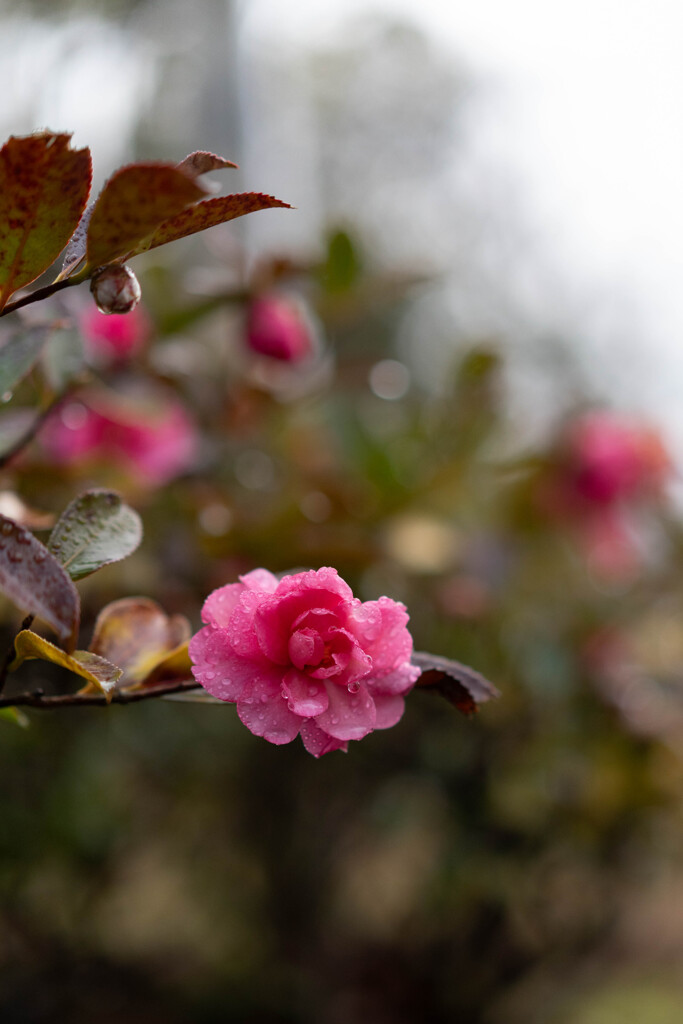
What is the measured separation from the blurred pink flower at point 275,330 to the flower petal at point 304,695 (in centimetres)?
66

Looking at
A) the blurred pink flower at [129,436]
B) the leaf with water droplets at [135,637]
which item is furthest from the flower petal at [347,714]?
the blurred pink flower at [129,436]

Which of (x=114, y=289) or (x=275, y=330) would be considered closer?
(x=114, y=289)

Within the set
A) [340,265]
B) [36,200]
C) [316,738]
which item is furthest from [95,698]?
[340,265]

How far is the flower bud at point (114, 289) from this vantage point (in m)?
0.30

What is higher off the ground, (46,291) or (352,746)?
(46,291)

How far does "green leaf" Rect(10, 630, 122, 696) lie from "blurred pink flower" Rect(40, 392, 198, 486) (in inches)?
17.4

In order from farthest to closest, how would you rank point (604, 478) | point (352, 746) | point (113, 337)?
point (352, 746) → point (604, 478) → point (113, 337)

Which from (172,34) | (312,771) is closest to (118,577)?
(312,771)

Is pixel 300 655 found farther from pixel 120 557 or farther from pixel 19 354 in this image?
pixel 19 354

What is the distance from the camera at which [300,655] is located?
0.31 m

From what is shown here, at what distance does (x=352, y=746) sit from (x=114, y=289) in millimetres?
1240

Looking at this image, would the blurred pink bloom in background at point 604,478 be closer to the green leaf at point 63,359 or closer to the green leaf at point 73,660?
the green leaf at point 63,359

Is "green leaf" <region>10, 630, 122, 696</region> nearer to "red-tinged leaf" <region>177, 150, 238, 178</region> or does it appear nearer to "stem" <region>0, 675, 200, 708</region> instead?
"stem" <region>0, 675, 200, 708</region>

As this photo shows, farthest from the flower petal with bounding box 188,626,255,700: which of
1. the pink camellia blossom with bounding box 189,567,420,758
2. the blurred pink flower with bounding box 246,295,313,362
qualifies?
the blurred pink flower with bounding box 246,295,313,362
